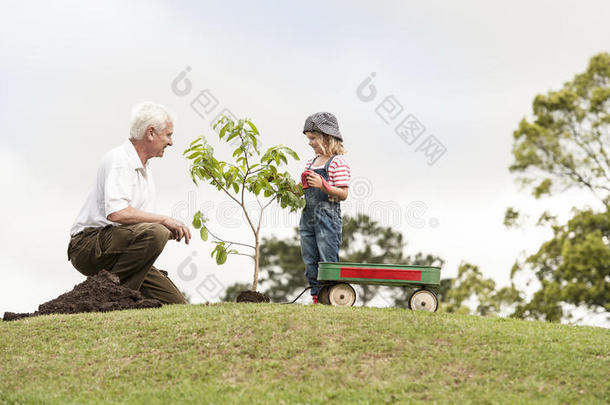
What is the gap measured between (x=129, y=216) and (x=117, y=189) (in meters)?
0.36

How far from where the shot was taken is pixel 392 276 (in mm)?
7305

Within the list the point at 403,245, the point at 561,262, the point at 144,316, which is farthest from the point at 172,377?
the point at 403,245

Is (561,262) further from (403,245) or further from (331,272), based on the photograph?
(331,272)

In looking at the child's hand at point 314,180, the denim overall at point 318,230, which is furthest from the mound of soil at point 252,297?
the child's hand at point 314,180

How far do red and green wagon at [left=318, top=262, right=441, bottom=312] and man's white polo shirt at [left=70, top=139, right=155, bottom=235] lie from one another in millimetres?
2433

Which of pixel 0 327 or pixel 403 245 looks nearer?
pixel 0 327

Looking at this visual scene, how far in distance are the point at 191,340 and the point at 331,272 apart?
1.94 metres

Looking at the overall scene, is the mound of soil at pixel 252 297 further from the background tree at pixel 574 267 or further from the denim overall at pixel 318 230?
the background tree at pixel 574 267

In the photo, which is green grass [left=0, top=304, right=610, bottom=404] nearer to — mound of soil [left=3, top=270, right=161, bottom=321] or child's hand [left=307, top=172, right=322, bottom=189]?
mound of soil [left=3, top=270, right=161, bottom=321]

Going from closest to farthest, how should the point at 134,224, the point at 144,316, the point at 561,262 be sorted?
the point at 144,316
the point at 134,224
the point at 561,262

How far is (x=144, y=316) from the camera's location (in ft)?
23.2

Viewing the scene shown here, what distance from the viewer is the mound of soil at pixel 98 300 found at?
7777mm

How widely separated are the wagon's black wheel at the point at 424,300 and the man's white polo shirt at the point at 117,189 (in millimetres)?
3496

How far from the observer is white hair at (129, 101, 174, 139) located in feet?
26.0
